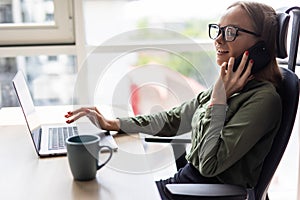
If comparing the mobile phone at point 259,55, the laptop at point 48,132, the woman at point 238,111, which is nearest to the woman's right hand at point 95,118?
the laptop at point 48,132

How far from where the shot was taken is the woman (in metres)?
1.22

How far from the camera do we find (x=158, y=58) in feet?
6.91

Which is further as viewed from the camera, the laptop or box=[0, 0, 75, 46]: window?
box=[0, 0, 75, 46]: window

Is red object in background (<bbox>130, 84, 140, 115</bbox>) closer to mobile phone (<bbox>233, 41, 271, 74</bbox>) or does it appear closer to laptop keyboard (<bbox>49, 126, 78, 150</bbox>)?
laptop keyboard (<bbox>49, 126, 78, 150</bbox>)

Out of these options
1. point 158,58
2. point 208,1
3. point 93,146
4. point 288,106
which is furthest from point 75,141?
point 208,1

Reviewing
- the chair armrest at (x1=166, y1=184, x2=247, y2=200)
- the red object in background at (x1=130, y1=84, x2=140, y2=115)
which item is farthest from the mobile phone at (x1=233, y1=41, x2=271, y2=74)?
the red object in background at (x1=130, y1=84, x2=140, y2=115)

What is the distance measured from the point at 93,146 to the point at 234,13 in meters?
0.67

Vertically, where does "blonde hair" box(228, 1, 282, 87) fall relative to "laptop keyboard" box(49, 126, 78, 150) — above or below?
above

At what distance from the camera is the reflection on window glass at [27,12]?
7.77ft

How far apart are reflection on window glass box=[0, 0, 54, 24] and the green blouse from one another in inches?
55.4

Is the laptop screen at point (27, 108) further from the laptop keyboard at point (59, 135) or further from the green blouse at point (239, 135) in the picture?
the green blouse at point (239, 135)

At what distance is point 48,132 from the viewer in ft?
5.13

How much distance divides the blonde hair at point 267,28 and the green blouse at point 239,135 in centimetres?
5

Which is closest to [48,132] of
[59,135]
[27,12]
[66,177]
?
[59,135]
